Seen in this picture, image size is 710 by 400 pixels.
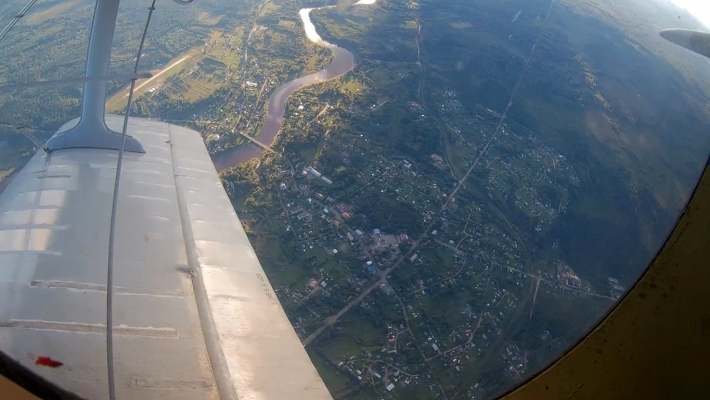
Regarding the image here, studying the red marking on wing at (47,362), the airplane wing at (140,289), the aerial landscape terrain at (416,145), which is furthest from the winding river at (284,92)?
the red marking on wing at (47,362)

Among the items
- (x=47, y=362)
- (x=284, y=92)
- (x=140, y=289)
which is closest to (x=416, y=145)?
(x=284, y=92)

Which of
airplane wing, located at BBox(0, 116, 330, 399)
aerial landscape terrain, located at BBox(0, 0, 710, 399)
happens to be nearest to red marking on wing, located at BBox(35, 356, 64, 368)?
airplane wing, located at BBox(0, 116, 330, 399)

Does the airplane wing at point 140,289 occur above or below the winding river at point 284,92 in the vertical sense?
above

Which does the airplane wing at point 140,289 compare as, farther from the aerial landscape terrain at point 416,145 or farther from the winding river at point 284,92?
the winding river at point 284,92

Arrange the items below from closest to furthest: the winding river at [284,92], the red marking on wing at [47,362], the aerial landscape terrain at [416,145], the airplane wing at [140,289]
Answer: the red marking on wing at [47,362] < the airplane wing at [140,289] < the aerial landscape terrain at [416,145] < the winding river at [284,92]

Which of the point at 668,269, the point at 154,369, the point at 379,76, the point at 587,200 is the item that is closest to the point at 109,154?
the point at 154,369

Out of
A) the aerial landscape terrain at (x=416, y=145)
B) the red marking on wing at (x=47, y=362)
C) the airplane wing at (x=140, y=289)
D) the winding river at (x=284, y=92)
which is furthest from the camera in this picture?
the winding river at (x=284, y=92)

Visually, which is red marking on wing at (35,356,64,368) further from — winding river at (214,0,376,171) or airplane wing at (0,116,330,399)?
winding river at (214,0,376,171)
